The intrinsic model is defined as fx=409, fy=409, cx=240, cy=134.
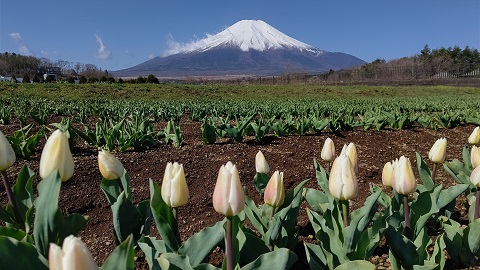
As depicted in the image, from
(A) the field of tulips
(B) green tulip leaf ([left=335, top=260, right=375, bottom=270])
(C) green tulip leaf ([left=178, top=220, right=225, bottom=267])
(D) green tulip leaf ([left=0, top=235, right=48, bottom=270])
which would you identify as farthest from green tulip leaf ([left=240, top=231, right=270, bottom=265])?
(D) green tulip leaf ([left=0, top=235, right=48, bottom=270])

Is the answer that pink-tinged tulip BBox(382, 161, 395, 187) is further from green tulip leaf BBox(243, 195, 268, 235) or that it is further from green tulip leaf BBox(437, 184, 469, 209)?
green tulip leaf BBox(243, 195, 268, 235)

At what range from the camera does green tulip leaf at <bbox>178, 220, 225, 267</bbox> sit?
4.43 ft

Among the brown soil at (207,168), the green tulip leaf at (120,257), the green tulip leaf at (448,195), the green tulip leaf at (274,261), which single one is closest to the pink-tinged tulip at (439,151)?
the green tulip leaf at (448,195)

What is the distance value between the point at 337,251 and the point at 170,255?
74cm

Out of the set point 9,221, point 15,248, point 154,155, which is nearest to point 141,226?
point 9,221

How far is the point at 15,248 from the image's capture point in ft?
3.09

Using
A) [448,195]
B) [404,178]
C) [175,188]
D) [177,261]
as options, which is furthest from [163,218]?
[448,195]

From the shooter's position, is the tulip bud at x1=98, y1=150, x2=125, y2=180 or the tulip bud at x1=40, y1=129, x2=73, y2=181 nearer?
the tulip bud at x1=40, y1=129, x2=73, y2=181

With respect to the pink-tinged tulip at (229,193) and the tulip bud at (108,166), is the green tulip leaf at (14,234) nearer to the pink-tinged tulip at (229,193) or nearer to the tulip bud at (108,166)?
the tulip bud at (108,166)

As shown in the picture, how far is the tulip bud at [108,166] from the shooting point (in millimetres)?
1481

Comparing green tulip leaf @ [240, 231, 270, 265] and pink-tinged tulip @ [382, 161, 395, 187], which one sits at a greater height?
pink-tinged tulip @ [382, 161, 395, 187]

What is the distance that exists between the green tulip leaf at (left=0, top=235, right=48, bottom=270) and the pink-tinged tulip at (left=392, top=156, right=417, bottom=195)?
1302mm

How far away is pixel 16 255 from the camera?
0.94m

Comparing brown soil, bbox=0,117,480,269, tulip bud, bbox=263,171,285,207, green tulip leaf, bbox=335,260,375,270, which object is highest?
tulip bud, bbox=263,171,285,207
